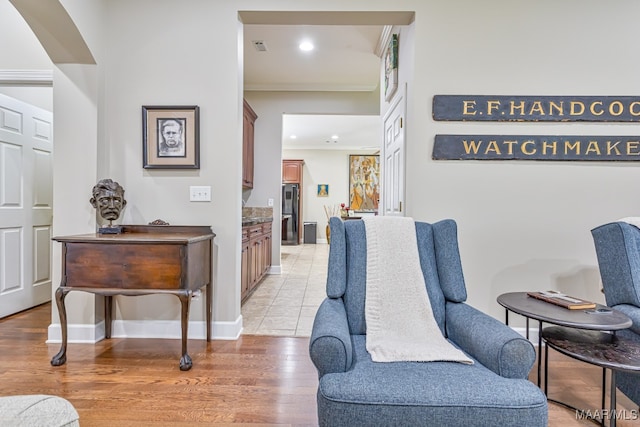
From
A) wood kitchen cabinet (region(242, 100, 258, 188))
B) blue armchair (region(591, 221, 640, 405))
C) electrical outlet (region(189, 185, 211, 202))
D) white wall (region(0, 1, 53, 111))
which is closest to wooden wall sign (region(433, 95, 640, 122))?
blue armchair (region(591, 221, 640, 405))

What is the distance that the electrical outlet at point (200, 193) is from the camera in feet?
8.56

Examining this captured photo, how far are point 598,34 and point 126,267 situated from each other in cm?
372

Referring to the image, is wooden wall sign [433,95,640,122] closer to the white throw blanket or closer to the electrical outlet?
the white throw blanket

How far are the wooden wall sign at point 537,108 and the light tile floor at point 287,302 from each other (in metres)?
2.10

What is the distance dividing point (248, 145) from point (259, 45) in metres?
1.37

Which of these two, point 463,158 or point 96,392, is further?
point 463,158

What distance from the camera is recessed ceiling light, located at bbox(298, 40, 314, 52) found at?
11.6 ft

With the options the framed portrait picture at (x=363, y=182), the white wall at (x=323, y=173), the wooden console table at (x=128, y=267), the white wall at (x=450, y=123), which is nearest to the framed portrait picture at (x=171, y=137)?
the white wall at (x=450, y=123)

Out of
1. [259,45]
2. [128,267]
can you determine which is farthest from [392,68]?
[128,267]

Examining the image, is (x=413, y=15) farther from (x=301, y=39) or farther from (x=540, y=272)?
(x=540, y=272)

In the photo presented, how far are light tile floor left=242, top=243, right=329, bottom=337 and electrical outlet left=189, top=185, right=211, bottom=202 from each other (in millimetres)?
1138

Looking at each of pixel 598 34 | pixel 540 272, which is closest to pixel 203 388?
pixel 540 272

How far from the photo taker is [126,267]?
2141 mm

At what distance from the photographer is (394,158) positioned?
3.11 meters
